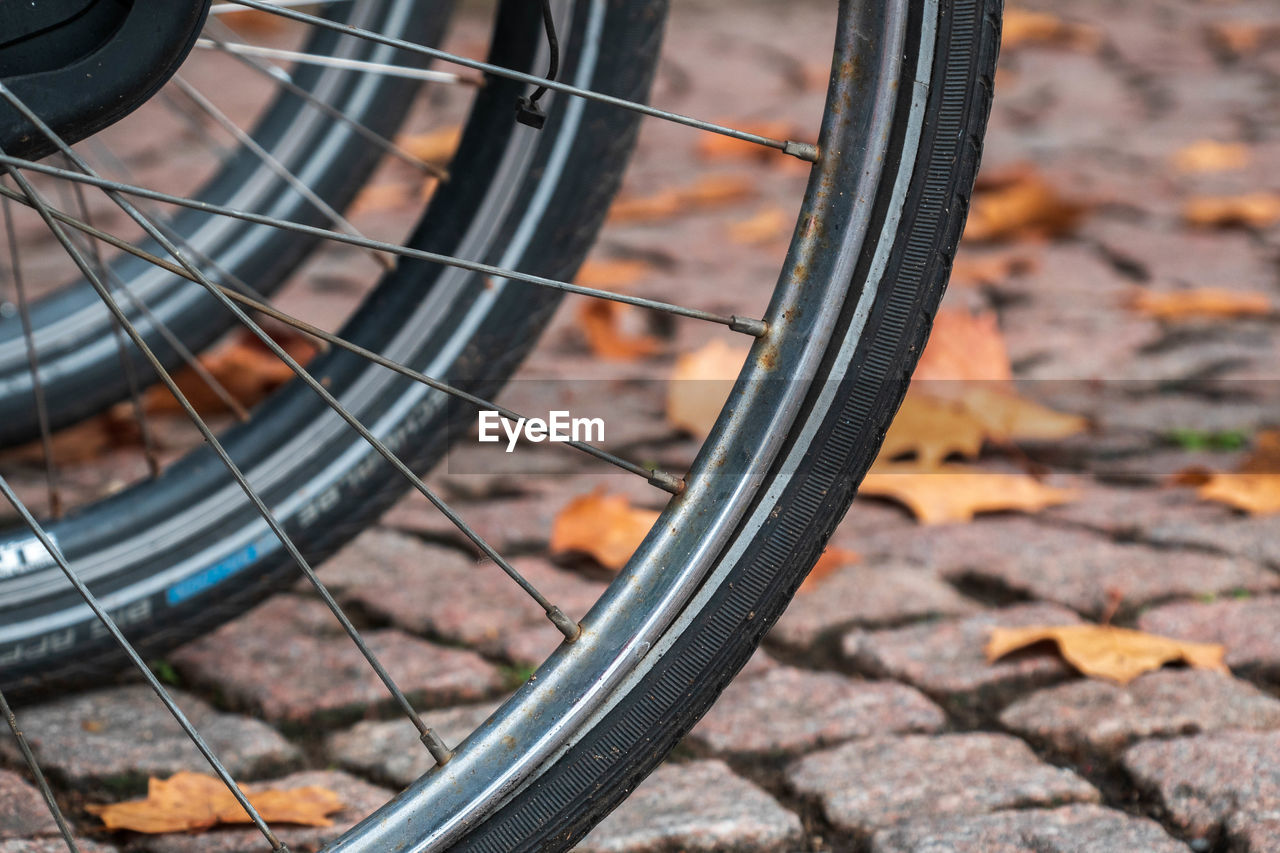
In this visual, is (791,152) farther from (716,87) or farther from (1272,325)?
(716,87)

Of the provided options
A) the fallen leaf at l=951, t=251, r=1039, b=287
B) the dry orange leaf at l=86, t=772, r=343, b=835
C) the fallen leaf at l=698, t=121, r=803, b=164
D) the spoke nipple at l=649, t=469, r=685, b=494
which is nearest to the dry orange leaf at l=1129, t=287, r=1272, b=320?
the fallen leaf at l=951, t=251, r=1039, b=287

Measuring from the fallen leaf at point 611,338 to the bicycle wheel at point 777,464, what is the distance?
53.1 inches

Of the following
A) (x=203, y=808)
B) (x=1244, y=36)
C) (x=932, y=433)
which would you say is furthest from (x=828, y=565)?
(x=1244, y=36)

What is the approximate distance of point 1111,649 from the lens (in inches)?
54.2

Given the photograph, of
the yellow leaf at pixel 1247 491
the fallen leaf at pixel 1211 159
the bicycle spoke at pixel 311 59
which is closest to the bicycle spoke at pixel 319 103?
the bicycle spoke at pixel 311 59

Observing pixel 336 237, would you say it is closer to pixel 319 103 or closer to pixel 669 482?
pixel 669 482

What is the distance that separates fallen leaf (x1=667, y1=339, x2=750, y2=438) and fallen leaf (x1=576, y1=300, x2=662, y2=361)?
0.92 ft

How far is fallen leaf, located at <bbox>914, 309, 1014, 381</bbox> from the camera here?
6.74 feet

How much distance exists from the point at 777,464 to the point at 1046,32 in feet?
13.3

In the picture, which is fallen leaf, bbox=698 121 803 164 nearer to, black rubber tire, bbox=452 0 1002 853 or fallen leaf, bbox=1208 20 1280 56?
fallen leaf, bbox=1208 20 1280 56

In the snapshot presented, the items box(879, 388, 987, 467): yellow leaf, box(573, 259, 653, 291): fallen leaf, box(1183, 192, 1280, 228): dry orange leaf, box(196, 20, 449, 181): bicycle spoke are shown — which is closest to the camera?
box(196, 20, 449, 181): bicycle spoke

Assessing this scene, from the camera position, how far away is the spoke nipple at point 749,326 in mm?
965

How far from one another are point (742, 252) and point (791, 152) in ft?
6.05

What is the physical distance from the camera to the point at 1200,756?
1.20 meters
